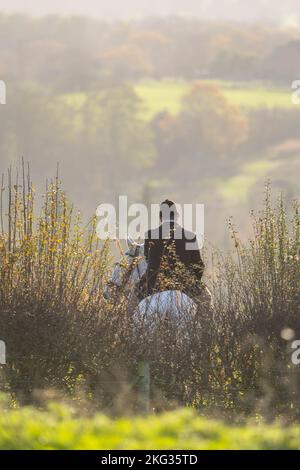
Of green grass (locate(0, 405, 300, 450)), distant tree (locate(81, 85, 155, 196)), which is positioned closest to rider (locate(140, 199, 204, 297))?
green grass (locate(0, 405, 300, 450))

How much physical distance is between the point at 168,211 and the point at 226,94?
114 meters

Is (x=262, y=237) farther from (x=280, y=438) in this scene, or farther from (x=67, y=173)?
(x=67, y=173)

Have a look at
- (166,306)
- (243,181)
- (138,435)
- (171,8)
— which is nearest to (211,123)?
(243,181)

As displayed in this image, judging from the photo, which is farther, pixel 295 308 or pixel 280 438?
pixel 295 308

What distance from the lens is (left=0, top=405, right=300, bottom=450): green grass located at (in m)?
5.05

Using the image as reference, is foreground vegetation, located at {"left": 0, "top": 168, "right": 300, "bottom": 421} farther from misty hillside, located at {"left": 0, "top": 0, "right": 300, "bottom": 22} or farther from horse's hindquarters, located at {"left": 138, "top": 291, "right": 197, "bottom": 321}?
misty hillside, located at {"left": 0, "top": 0, "right": 300, "bottom": 22}

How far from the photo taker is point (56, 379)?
1088 centimetres

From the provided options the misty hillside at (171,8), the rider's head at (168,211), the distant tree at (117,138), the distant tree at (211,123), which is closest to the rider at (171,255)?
the rider's head at (168,211)

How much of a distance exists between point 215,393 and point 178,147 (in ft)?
347

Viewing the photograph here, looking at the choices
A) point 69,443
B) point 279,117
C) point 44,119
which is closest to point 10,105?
point 44,119

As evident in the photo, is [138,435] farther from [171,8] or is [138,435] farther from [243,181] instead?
[171,8]

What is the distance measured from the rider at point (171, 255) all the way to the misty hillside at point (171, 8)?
13807cm

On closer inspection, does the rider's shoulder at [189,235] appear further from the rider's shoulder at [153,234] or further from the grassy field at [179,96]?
the grassy field at [179,96]

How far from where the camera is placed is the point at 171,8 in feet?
616
